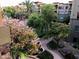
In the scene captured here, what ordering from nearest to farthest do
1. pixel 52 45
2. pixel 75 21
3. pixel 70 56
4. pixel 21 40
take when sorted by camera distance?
pixel 21 40 → pixel 70 56 → pixel 52 45 → pixel 75 21

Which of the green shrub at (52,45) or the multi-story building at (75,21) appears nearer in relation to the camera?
the green shrub at (52,45)

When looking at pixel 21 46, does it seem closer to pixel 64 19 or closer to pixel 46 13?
pixel 46 13

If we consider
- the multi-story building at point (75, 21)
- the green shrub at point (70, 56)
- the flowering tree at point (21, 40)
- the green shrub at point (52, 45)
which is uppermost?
the flowering tree at point (21, 40)

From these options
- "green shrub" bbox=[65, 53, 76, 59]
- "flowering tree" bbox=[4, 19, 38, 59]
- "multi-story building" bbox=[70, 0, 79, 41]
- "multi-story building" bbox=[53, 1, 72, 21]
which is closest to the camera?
"flowering tree" bbox=[4, 19, 38, 59]

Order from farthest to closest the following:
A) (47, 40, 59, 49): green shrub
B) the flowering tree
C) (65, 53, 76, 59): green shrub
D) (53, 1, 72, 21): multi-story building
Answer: (53, 1, 72, 21): multi-story building
(47, 40, 59, 49): green shrub
(65, 53, 76, 59): green shrub
the flowering tree

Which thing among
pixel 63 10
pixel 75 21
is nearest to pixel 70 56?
pixel 75 21

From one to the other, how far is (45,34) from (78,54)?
1087cm

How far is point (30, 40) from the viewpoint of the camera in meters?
14.0

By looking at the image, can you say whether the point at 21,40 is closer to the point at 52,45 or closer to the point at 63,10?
the point at 52,45

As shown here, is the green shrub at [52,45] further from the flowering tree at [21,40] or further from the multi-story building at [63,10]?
the flowering tree at [21,40]

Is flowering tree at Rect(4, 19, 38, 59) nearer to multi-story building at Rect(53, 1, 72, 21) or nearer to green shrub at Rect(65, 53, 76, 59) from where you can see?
green shrub at Rect(65, 53, 76, 59)

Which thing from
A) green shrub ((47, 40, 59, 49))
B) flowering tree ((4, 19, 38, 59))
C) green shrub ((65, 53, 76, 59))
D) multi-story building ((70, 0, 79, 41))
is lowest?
green shrub ((47, 40, 59, 49))

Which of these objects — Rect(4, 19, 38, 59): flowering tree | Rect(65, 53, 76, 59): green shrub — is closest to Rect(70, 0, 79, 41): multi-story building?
Rect(65, 53, 76, 59): green shrub

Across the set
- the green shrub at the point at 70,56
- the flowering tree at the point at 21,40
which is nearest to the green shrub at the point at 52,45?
the green shrub at the point at 70,56
